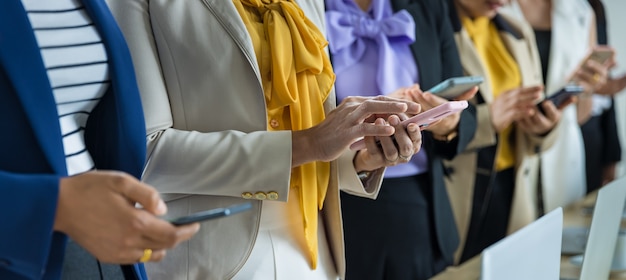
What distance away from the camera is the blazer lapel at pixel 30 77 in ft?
3.10

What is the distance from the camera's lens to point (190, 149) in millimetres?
1236

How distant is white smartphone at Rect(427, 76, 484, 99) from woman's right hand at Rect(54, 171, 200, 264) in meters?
0.84

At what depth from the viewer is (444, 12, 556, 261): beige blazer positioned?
2281 millimetres

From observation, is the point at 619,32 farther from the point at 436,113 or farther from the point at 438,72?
the point at 436,113

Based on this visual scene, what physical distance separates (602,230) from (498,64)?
1081 mm

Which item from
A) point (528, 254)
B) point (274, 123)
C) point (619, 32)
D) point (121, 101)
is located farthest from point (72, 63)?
point (619, 32)

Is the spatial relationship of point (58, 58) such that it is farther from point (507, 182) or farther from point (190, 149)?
point (507, 182)

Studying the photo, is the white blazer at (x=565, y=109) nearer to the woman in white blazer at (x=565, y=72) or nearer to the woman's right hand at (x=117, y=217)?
the woman in white blazer at (x=565, y=72)

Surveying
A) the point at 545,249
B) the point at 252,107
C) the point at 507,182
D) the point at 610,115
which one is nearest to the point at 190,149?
the point at 252,107

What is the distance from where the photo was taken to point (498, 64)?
2588 millimetres

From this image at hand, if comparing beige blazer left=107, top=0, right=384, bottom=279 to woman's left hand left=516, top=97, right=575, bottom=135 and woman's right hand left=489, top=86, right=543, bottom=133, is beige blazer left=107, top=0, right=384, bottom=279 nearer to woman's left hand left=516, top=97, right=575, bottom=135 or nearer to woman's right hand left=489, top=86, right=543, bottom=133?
woman's right hand left=489, top=86, right=543, bottom=133

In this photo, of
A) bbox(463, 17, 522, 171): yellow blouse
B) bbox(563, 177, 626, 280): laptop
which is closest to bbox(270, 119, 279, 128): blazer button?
bbox(563, 177, 626, 280): laptop

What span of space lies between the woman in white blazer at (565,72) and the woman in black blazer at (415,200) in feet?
2.82

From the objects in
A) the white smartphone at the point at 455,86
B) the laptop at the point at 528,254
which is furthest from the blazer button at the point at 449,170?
the laptop at the point at 528,254
